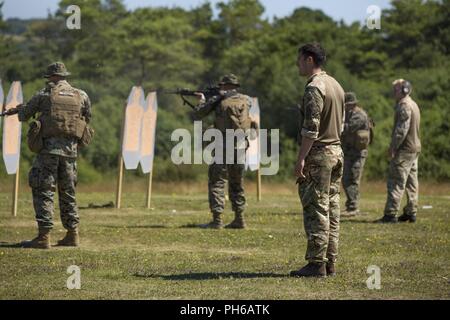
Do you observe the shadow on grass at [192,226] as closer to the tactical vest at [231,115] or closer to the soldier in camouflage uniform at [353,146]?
the tactical vest at [231,115]

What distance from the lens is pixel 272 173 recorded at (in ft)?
123

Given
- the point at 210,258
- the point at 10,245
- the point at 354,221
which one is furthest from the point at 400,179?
the point at 10,245

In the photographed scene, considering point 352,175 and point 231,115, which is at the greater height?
point 231,115

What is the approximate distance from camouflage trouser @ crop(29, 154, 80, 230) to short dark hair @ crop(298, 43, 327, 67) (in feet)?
13.0

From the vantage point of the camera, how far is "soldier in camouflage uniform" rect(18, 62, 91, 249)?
1198cm

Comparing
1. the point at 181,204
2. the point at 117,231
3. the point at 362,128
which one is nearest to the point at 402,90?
the point at 362,128

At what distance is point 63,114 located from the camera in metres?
12.0

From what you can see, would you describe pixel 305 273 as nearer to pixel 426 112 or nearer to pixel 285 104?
pixel 426 112

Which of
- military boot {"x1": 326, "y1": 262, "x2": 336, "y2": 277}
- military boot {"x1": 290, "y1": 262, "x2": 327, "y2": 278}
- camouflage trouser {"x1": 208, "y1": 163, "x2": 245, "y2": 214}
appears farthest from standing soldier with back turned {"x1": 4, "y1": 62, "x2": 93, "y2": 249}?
military boot {"x1": 326, "y1": 262, "x2": 336, "y2": 277}

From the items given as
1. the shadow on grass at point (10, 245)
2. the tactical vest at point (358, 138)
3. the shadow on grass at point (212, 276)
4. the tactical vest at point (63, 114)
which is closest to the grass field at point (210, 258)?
the shadow on grass at point (212, 276)

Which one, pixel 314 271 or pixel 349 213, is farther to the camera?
pixel 349 213

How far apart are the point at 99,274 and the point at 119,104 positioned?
3432cm

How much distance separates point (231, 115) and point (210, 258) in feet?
12.1

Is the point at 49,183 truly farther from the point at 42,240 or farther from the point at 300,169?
the point at 300,169
